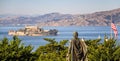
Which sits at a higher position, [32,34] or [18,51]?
[18,51]

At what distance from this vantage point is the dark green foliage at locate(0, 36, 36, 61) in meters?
22.7

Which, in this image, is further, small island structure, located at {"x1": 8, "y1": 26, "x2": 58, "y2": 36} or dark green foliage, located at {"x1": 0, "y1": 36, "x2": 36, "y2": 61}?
small island structure, located at {"x1": 8, "y1": 26, "x2": 58, "y2": 36}

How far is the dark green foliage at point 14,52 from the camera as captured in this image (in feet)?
74.4

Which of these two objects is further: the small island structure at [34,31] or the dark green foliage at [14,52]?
the small island structure at [34,31]

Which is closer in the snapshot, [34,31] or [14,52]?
[14,52]

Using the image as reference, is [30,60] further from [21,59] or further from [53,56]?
[53,56]

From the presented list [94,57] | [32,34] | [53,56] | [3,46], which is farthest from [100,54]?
[32,34]

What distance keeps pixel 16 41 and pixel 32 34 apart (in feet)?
529

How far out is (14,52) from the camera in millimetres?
22844

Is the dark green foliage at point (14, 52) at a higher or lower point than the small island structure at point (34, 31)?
higher

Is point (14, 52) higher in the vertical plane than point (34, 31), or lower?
higher

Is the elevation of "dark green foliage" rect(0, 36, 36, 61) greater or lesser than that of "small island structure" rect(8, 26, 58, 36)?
greater

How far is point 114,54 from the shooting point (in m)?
25.7

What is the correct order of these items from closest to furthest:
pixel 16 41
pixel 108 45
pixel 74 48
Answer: pixel 74 48 → pixel 16 41 → pixel 108 45
